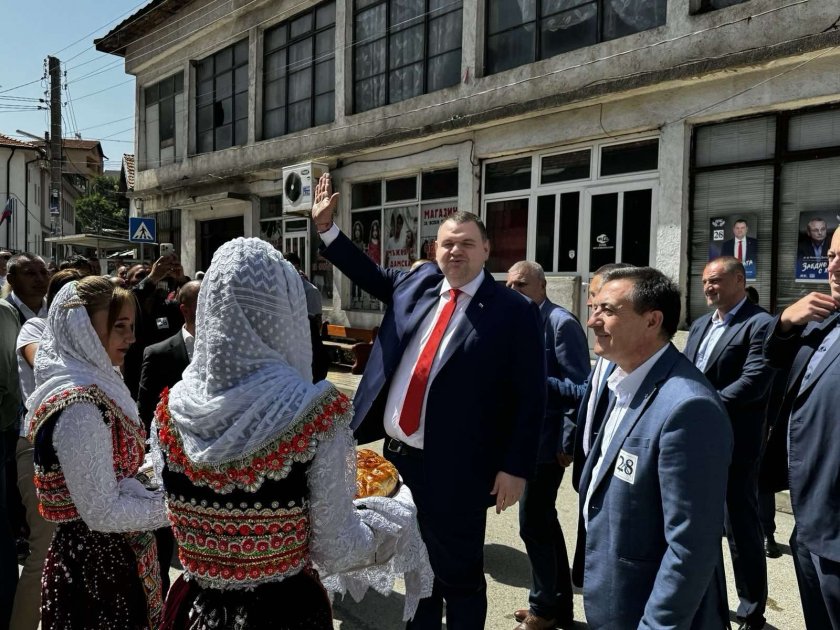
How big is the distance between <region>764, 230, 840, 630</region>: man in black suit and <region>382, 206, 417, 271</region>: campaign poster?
10130 mm

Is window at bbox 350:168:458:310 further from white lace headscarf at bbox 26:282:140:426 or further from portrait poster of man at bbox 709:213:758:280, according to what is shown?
white lace headscarf at bbox 26:282:140:426

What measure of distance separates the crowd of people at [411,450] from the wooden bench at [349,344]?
7.89m

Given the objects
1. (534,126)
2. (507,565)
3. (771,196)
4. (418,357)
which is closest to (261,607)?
(418,357)

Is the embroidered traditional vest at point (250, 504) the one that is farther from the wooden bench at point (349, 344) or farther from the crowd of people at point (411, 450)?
the wooden bench at point (349, 344)

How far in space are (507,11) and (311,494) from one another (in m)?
10.7

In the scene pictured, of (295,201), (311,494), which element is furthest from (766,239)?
(295,201)

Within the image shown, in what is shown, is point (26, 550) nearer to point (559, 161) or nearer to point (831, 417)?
point (831, 417)

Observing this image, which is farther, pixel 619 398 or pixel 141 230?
pixel 141 230

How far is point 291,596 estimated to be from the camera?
1.77m

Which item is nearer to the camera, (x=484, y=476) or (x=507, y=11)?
(x=484, y=476)

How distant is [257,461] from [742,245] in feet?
26.1

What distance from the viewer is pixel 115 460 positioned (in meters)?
2.27

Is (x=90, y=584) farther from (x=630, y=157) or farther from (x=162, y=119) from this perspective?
(x=162, y=119)

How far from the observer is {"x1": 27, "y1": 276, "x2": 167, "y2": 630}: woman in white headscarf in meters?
2.13
